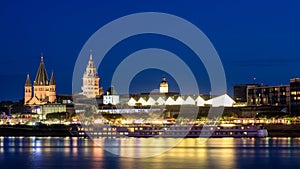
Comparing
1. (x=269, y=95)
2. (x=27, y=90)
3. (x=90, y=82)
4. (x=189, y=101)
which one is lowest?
(x=189, y=101)

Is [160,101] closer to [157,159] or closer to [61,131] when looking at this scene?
[61,131]

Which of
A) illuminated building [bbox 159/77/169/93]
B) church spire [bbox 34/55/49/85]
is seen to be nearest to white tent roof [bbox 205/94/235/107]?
illuminated building [bbox 159/77/169/93]

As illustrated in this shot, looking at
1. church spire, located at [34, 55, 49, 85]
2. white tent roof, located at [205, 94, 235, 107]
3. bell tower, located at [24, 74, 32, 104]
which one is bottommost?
white tent roof, located at [205, 94, 235, 107]

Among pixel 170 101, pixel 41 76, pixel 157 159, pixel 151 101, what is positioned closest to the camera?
pixel 157 159

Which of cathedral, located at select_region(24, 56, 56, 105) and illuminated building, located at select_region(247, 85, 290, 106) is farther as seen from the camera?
cathedral, located at select_region(24, 56, 56, 105)

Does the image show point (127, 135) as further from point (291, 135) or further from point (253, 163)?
point (253, 163)

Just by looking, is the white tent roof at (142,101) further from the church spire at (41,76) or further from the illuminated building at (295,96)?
the illuminated building at (295,96)

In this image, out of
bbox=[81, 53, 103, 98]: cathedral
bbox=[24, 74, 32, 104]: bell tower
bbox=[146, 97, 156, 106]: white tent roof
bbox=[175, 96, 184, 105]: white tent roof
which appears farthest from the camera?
bbox=[81, 53, 103, 98]: cathedral

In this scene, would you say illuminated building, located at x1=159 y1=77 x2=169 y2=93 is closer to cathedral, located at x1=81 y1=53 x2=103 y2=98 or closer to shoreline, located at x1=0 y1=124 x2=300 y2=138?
cathedral, located at x1=81 y1=53 x2=103 y2=98

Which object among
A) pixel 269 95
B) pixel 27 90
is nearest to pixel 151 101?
pixel 269 95

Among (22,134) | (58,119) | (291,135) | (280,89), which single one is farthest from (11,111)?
(291,135)

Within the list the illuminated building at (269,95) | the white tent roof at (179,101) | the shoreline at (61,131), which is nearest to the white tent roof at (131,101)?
the white tent roof at (179,101)

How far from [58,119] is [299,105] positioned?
50.1 m

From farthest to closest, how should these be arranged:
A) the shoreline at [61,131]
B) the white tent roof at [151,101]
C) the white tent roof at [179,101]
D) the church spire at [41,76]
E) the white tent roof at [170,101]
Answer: the church spire at [41,76]
the white tent roof at [151,101]
the white tent roof at [170,101]
the white tent roof at [179,101]
the shoreline at [61,131]
